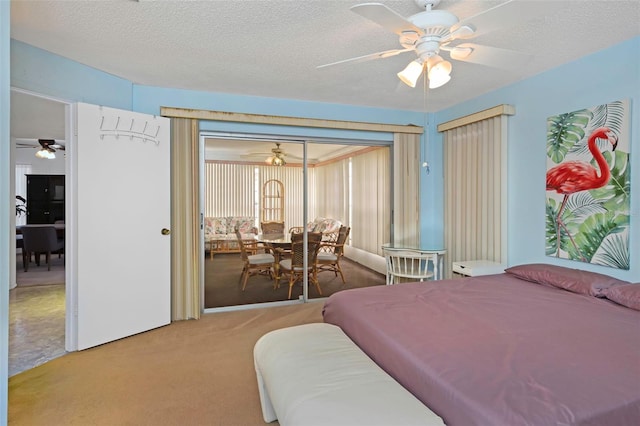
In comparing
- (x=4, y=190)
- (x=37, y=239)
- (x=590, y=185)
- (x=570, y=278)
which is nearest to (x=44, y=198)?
(x=37, y=239)

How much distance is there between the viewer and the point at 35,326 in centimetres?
347

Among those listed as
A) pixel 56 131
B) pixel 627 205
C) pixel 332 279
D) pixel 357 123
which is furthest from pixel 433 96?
pixel 56 131

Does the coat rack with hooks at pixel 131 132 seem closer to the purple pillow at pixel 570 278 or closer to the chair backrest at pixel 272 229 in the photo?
the chair backrest at pixel 272 229

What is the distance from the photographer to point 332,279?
4.54 metres

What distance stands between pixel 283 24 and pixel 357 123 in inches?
80.1

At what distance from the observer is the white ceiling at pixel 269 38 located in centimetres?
212

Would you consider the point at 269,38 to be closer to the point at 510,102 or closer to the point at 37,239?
the point at 510,102

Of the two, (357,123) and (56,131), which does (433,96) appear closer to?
(357,123)

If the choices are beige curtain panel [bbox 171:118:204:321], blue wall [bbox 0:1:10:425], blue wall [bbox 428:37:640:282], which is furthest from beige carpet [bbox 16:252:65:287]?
blue wall [bbox 428:37:640:282]

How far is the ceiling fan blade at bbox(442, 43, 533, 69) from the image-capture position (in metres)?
2.01

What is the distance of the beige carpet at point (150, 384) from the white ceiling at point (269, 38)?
8.15ft

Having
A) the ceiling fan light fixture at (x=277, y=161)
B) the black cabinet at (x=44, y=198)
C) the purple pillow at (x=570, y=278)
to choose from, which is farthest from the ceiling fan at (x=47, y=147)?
the purple pillow at (x=570, y=278)

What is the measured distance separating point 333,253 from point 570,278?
2.58 metres

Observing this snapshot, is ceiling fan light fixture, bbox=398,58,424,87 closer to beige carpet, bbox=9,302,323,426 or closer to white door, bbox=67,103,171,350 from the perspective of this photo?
beige carpet, bbox=9,302,323,426
